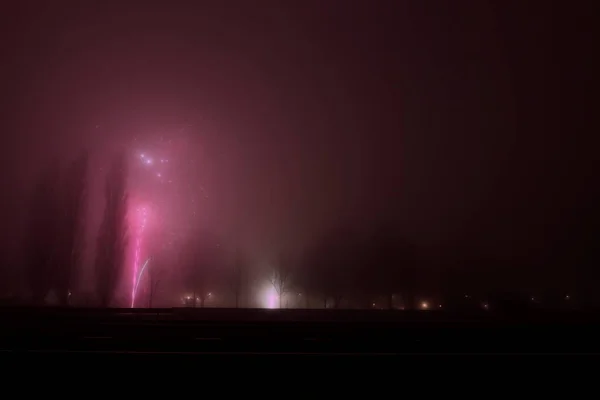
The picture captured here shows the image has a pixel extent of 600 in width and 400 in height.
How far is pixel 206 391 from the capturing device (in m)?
9.29

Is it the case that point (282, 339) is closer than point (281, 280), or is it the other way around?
point (282, 339)

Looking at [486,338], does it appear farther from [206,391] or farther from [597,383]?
[206,391]

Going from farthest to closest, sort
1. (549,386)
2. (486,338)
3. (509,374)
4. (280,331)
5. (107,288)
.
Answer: (107,288) → (280,331) → (486,338) → (509,374) → (549,386)

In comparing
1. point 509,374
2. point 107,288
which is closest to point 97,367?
point 509,374

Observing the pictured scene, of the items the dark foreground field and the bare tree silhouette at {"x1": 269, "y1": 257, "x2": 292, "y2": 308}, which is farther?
the bare tree silhouette at {"x1": 269, "y1": 257, "x2": 292, "y2": 308}

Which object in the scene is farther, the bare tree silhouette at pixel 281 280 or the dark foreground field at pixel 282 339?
the bare tree silhouette at pixel 281 280

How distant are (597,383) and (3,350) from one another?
17.8 m

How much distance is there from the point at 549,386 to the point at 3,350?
1648 centimetres

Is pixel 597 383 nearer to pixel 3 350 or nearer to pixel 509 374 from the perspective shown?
pixel 509 374

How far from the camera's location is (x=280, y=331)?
18.7 meters

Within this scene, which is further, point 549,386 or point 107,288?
point 107,288

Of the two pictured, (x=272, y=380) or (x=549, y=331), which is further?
(x=549, y=331)

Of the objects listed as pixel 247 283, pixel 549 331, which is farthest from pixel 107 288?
pixel 549 331

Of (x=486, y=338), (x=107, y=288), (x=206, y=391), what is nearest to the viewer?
(x=206, y=391)
